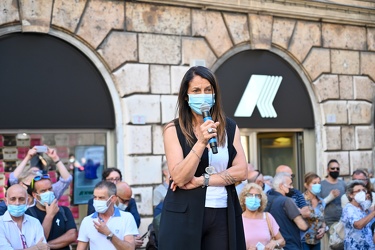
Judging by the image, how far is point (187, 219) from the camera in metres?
3.82

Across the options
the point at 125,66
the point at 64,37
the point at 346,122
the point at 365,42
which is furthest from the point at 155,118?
the point at 365,42

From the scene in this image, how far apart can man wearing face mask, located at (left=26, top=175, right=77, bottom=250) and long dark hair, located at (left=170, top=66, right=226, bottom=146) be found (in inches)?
131

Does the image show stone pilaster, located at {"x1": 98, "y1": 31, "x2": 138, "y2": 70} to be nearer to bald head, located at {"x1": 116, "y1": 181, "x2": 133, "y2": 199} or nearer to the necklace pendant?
bald head, located at {"x1": 116, "y1": 181, "x2": 133, "y2": 199}

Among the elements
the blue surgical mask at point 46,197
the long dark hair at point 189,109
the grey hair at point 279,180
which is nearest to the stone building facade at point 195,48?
the grey hair at point 279,180

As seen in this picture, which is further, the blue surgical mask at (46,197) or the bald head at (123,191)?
the bald head at (123,191)

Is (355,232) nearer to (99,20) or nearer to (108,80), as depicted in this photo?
(108,80)

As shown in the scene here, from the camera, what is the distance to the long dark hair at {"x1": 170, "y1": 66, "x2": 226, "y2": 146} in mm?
3965

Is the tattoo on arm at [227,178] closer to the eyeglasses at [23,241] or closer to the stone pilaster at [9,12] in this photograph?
the eyeglasses at [23,241]

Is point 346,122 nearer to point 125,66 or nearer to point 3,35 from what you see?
point 125,66

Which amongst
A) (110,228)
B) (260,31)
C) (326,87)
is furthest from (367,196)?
(326,87)

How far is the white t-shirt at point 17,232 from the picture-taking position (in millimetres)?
6230

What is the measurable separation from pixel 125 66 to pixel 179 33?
1270mm

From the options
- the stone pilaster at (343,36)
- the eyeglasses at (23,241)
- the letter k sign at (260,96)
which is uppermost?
the stone pilaster at (343,36)

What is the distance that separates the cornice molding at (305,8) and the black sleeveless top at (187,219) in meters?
7.87
